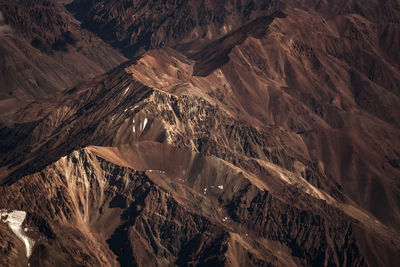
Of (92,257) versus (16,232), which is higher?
(16,232)

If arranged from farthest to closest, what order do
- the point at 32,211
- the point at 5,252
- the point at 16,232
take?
the point at 32,211 < the point at 16,232 < the point at 5,252

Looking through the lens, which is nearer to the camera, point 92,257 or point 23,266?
point 23,266

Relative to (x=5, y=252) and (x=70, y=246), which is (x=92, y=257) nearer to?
(x=70, y=246)

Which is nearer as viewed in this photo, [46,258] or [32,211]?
[46,258]

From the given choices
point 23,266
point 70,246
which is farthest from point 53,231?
point 23,266

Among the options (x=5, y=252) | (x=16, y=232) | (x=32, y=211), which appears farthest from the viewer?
(x=32, y=211)

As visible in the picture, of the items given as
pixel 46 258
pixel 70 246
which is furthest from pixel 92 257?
pixel 46 258
